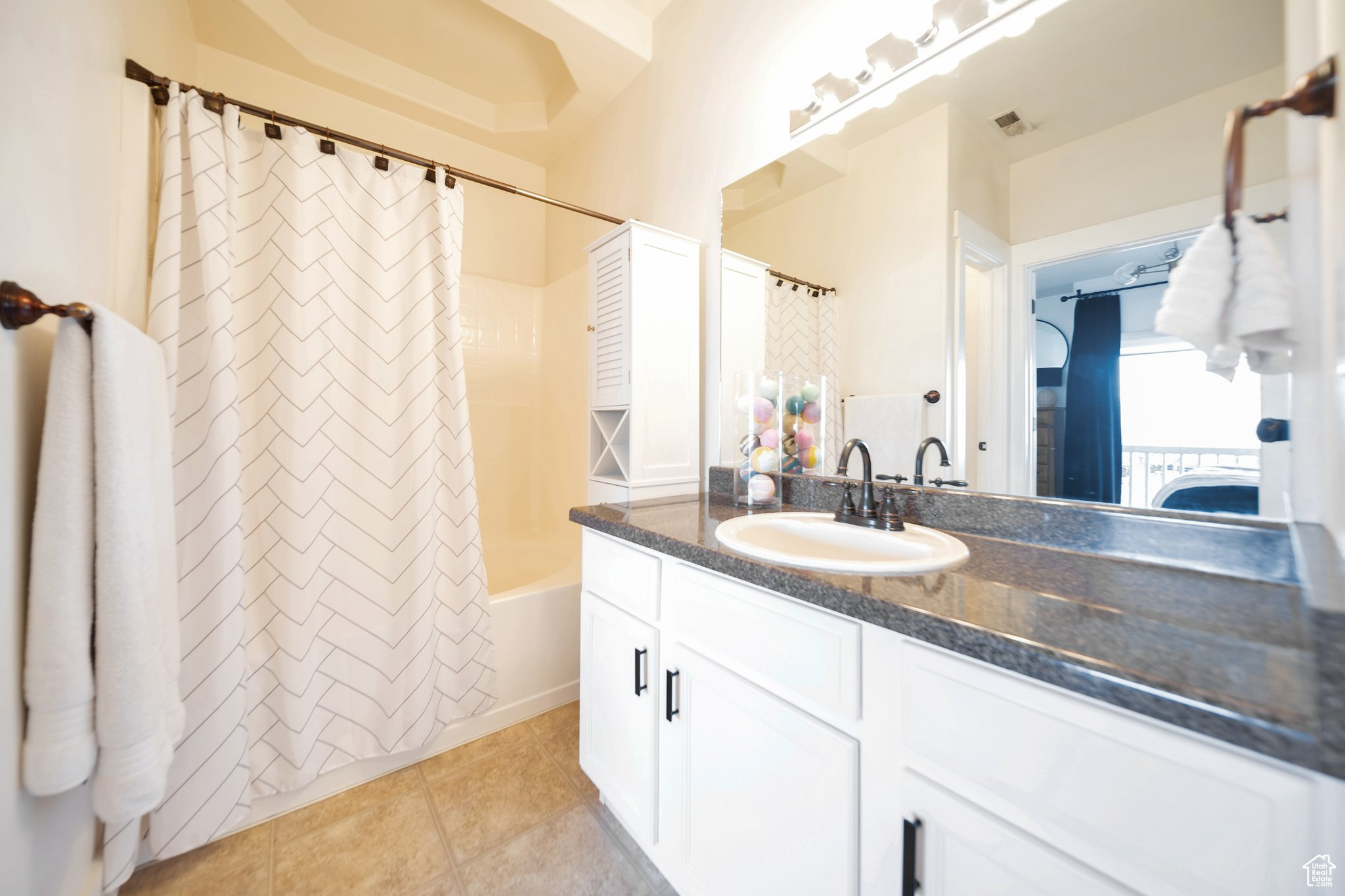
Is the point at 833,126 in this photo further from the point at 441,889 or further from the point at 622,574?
the point at 441,889

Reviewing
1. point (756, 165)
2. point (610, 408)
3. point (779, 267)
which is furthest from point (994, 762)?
point (756, 165)

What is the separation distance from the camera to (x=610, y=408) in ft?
6.07

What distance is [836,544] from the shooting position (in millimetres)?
1125

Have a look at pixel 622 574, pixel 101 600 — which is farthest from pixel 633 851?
pixel 101 600

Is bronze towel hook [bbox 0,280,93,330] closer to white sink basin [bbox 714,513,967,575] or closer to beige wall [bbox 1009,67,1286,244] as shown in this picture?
white sink basin [bbox 714,513,967,575]

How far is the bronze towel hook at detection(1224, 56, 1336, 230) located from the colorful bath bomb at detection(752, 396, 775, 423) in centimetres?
93

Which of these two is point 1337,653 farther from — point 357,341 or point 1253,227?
point 357,341

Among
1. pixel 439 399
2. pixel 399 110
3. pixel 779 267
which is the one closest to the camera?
pixel 779 267

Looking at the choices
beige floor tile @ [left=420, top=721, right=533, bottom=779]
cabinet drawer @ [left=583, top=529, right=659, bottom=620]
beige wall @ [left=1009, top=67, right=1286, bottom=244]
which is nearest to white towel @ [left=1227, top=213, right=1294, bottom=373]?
beige wall @ [left=1009, top=67, right=1286, bottom=244]

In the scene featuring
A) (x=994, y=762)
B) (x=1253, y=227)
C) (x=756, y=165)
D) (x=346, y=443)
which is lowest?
(x=994, y=762)

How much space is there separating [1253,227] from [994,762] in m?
0.83

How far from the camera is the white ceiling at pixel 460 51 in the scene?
1.87 metres

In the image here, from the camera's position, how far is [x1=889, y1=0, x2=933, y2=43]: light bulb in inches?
45.9

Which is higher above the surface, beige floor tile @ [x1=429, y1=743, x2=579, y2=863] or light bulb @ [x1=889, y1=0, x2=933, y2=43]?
light bulb @ [x1=889, y1=0, x2=933, y2=43]
